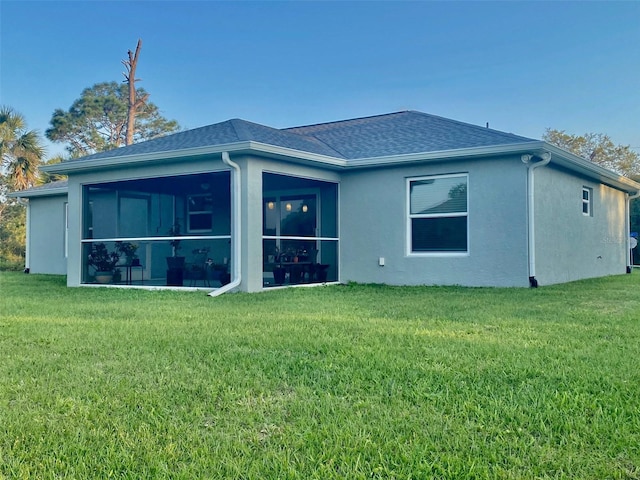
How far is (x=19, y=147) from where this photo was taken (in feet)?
66.2

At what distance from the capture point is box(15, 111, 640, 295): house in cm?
964

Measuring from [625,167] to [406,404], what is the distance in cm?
3610

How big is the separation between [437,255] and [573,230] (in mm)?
3704

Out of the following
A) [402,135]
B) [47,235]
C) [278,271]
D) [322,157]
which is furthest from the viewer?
[47,235]

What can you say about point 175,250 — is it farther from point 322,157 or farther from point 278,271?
point 322,157

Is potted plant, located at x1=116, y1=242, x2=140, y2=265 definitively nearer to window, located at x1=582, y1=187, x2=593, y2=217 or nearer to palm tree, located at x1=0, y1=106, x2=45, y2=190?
palm tree, located at x1=0, y1=106, x2=45, y2=190

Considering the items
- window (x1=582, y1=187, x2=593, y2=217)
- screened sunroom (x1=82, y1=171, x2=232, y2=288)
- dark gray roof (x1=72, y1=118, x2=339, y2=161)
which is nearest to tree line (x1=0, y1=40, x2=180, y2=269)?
screened sunroom (x1=82, y1=171, x2=232, y2=288)

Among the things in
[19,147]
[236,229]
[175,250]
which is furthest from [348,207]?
[19,147]

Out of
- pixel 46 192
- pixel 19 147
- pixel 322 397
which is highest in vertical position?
pixel 19 147

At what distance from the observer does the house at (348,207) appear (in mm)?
9641

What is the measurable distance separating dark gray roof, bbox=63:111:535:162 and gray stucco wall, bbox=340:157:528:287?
427 millimetres

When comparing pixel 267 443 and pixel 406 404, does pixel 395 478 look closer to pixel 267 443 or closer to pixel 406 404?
pixel 267 443

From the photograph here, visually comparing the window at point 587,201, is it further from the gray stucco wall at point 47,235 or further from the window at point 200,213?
the gray stucco wall at point 47,235

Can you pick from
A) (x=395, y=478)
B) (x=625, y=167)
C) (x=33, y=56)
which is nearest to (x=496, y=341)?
(x=395, y=478)
